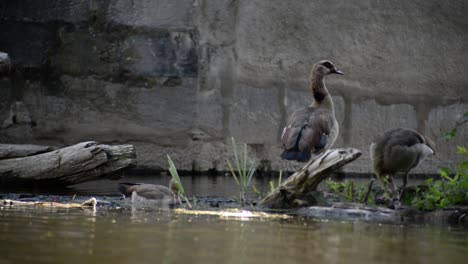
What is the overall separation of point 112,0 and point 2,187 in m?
3.49

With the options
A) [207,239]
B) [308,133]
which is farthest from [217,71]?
[207,239]

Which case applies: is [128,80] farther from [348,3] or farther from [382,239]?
[382,239]

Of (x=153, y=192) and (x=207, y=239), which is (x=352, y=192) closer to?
(x=153, y=192)

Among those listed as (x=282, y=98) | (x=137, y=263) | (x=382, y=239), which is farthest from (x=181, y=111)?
(x=137, y=263)

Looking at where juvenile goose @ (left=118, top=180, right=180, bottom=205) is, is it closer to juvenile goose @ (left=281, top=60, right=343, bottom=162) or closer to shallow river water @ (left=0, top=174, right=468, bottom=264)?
shallow river water @ (left=0, top=174, right=468, bottom=264)

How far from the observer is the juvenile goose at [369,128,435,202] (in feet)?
22.7

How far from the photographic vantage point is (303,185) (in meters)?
6.72

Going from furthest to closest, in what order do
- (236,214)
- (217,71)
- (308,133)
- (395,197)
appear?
(217,71)
(308,133)
(395,197)
(236,214)

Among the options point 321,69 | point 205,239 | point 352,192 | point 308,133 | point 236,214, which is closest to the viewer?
point 205,239

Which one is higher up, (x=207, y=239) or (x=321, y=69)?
(x=321, y=69)

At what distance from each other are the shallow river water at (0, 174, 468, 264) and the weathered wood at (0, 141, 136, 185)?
2252 millimetres

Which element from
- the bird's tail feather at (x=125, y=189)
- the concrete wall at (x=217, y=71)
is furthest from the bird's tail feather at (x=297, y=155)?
the concrete wall at (x=217, y=71)

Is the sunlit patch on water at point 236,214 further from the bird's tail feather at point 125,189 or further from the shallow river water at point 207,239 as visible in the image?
the bird's tail feather at point 125,189

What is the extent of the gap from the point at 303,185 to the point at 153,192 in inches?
43.1
